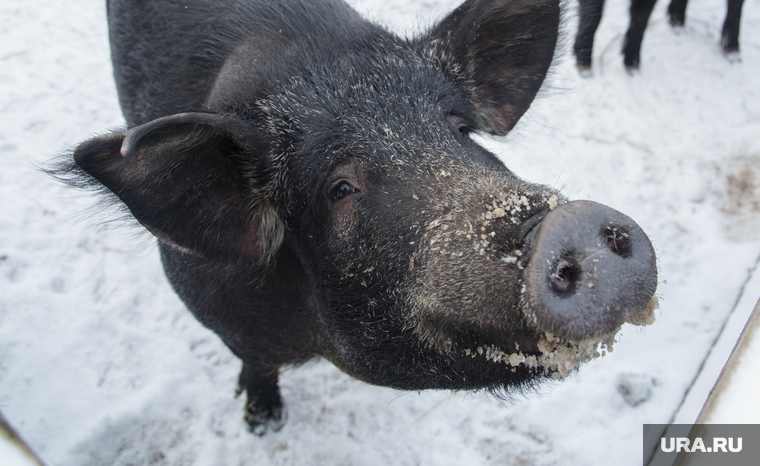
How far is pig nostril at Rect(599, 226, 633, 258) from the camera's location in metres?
1.42

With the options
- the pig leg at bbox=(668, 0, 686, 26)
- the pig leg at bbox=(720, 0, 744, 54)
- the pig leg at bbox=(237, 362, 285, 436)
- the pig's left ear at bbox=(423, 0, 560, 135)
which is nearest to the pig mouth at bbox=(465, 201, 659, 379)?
the pig's left ear at bbox=(423, 0, 560, 135)

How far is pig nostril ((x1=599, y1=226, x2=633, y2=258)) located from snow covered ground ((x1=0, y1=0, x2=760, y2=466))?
1.42 metres

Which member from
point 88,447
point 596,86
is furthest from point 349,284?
point 596,86

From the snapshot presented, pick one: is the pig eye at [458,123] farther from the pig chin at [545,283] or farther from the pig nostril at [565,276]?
the pig nostril at [565,276]

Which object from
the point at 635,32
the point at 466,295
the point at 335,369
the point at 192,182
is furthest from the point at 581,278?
the point at 635,32

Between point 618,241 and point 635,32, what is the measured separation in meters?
4.31

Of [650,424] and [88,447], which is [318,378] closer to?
[88,447]

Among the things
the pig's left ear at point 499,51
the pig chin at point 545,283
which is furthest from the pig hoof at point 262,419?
the pig's left ear at point 499,51

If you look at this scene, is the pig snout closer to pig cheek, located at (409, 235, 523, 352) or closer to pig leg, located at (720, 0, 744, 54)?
pig cheek, located at (409, 235, 523, 352)

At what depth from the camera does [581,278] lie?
1360 millimetres

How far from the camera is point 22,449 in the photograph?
1.56 meters

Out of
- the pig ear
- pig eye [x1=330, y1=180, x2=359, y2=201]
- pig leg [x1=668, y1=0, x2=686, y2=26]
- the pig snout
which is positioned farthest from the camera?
pig leg [x1=668, y1=0, x2=686, y2=26]

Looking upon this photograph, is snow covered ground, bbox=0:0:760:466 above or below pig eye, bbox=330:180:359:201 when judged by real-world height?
below

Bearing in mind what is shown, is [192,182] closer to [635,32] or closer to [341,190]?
[341,190]
